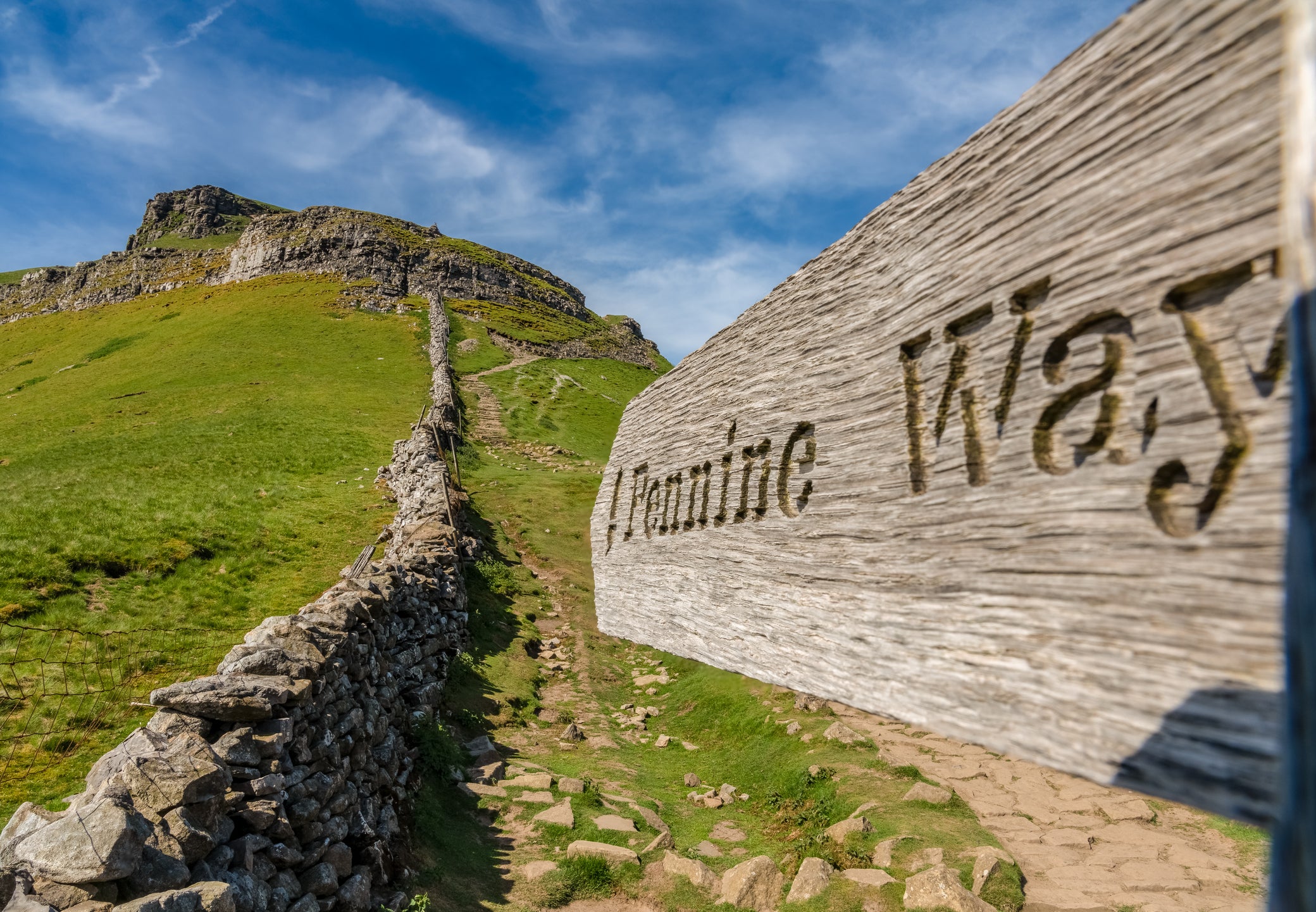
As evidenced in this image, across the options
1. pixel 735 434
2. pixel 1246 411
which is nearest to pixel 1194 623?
pixel 1246 411

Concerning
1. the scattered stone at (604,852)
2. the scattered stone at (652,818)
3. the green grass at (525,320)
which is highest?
the green grass at (525,320)

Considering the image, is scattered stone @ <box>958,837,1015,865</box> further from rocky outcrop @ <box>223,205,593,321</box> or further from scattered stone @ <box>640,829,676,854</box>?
rocky outcrop @ <box>223,205,593,321</box>

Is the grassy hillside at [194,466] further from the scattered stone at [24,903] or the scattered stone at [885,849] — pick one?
the scattered stone at [885,849]

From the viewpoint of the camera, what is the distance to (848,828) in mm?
6230

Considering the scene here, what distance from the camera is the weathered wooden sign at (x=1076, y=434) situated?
1025 mm

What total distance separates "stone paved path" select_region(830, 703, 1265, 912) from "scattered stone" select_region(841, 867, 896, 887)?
112cm

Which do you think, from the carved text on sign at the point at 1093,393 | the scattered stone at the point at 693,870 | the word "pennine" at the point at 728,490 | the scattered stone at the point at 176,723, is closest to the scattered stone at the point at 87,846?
the scattered stone at the point at 176,723

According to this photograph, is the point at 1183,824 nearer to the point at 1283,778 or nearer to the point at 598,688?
the point at 598,688

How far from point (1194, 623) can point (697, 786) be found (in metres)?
7.75

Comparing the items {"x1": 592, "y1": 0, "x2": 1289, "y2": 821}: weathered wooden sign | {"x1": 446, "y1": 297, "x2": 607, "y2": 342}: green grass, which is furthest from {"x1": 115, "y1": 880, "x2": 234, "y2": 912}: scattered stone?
{"x1": 446, "y1": 297, "x2": 607, "y2": 342}: green grass

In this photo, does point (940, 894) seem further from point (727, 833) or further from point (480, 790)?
point (480, 790)

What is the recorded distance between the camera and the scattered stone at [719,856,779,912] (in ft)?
17.8

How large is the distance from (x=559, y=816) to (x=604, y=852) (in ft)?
2.76

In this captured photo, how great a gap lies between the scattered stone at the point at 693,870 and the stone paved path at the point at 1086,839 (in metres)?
2.12
